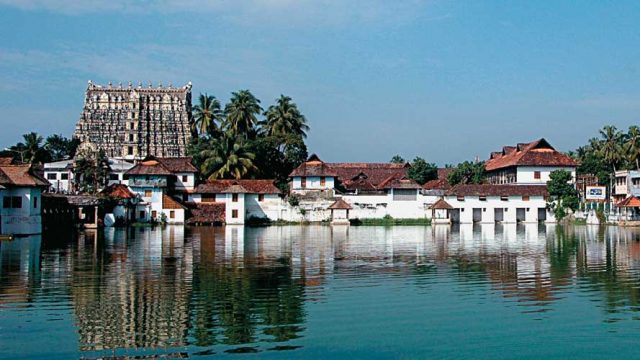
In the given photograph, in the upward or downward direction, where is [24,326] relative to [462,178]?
downward

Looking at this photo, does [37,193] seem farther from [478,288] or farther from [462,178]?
[462,178]

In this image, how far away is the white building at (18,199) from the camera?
3903 centimetres

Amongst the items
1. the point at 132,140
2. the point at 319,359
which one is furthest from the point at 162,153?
the point at 319,359

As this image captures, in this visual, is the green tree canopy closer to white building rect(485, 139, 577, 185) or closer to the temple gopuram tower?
white building rect(485, 139, 577, 185)

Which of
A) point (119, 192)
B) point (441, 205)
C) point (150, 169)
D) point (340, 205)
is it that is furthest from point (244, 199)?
point (441, 205)

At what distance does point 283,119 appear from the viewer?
3029 inches

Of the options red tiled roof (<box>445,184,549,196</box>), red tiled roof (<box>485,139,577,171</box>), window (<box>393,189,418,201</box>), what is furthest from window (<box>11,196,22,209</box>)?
red tiled roof (<box>485,139,577,171</box>)

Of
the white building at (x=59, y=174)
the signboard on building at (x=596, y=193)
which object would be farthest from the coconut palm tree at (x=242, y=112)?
the signboard on building at (x=596, y=193)

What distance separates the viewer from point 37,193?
135ft

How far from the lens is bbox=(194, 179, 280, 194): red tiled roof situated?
62.4 m

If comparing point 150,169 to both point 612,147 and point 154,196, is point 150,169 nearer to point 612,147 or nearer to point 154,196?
point 154,196

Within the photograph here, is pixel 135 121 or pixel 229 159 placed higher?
pixel 135 121

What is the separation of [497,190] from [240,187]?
22387 millimetres

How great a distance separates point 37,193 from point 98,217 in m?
14.9
